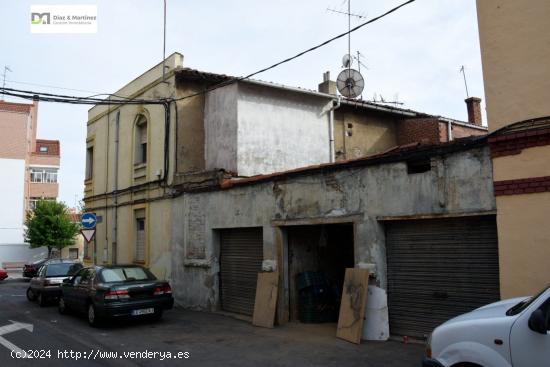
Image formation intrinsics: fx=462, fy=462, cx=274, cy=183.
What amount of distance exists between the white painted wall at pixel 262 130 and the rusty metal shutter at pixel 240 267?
2393 mm

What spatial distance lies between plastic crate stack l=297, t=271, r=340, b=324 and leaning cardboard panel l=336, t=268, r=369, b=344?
1.65 m

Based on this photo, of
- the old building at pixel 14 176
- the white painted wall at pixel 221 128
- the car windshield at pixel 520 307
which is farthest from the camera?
the old building at pixel 14 176

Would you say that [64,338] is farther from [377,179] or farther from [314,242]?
[377,179]

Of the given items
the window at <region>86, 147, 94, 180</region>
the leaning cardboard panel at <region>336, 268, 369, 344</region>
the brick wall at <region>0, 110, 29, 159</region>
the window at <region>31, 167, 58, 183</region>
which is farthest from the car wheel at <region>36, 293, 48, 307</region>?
the window at <region>31, 167, 58, 183</region>

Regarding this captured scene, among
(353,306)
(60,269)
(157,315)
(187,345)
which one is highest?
(60,269)

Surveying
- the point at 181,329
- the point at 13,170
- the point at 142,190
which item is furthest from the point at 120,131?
the point at 13,170

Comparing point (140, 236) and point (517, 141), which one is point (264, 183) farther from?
point (140, 236)

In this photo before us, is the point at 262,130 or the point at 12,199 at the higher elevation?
the point at 12,199

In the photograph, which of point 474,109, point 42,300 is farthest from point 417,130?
point 42,300

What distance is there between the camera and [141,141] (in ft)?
59.2

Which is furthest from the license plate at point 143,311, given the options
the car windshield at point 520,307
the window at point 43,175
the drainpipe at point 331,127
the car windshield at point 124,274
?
the window at point 43,175

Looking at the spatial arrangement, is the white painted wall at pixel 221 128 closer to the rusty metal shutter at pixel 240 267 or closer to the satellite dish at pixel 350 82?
the rusty metal shutter at pixel 240 267

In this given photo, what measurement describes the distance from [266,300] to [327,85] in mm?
10012

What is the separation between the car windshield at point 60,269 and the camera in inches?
611
